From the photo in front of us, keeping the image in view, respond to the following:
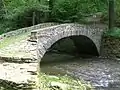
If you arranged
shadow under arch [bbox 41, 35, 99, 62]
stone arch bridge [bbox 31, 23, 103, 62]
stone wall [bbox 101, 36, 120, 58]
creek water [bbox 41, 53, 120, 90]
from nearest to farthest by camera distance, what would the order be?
creek water [bbox 41, 53, 120, 90] → stone arch bridge [bbox 31, 23, 103, 62] → stone wall [bbox 101, 36, 120, 58] → shadow under arch [bbox 41, 35, 99, 62]

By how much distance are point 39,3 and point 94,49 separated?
582 cm

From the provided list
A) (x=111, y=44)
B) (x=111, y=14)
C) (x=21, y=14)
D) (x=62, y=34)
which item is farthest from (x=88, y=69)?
(x=21, y=14)

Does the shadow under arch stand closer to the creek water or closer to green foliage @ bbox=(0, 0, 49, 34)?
the creek water

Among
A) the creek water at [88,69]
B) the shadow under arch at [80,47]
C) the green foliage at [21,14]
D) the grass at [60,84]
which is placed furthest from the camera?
the green foliage at [21,14]

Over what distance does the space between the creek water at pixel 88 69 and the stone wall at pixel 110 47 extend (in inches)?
37.8

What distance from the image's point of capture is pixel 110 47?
26.2m

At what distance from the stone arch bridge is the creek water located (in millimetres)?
1425

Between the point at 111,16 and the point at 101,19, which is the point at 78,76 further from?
the point at 101,19

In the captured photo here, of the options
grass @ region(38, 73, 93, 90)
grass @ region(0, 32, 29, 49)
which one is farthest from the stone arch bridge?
grass @ region(38, 73, 93, 90)

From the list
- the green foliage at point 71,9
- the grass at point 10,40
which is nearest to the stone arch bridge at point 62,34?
the grass at point 10,40

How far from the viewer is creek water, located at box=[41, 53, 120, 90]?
17734mm

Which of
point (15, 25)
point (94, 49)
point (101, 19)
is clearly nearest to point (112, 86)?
point (94, 49)

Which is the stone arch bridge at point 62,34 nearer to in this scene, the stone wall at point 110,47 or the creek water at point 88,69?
the stone wall at point 110,47

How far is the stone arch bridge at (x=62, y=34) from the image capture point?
59.9 ft
